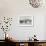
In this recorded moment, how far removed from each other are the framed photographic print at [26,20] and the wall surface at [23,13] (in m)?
0.05

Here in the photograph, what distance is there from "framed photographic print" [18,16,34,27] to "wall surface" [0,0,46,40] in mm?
55

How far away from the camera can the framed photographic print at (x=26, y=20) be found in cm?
194

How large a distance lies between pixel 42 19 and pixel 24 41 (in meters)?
0.48

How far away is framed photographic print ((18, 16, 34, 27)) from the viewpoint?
1.94 metres

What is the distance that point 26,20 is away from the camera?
1962mm

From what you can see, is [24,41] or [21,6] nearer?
[24,41]

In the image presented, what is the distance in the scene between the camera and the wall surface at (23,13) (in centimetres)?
193

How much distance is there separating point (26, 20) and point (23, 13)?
0.14m

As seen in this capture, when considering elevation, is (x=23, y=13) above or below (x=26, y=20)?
above

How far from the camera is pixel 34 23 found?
1.94m

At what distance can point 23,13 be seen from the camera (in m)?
1.99

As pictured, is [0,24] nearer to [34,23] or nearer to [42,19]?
[34,23]

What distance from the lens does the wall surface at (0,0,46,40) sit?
1.93 m

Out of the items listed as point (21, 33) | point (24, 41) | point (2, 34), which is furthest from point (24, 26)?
point (2, 34)
